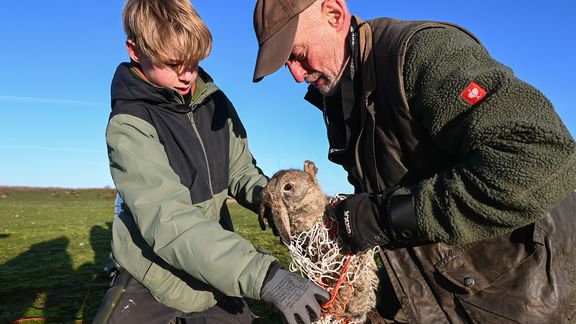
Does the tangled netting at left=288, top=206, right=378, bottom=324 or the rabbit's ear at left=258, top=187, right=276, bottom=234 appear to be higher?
the rabbit's ear at left=258, top=187, right=276, bottom=234

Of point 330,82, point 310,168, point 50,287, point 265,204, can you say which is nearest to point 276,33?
point 330,82

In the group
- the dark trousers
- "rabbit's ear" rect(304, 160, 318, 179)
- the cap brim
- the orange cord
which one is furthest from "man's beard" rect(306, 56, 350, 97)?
the dark trousers

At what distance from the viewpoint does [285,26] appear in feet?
9.45

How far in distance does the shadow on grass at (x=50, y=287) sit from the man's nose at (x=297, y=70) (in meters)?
4.44

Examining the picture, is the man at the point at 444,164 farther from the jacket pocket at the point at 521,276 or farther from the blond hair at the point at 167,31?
the blond hair at the point at 167,31

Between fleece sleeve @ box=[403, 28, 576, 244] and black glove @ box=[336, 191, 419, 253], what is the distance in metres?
0.08

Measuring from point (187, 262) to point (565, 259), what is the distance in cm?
218

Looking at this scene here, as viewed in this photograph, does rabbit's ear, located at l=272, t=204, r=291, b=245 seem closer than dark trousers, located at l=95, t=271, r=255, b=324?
Yes

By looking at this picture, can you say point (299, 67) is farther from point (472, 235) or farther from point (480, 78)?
point (472, 235)

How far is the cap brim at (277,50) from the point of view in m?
2.86

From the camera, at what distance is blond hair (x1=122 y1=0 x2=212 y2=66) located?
10.9ft

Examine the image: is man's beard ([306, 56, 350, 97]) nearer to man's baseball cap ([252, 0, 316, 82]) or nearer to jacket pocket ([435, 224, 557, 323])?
man's baseball cap ([252, 0, 316, 82])

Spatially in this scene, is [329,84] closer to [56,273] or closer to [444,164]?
[444,164]

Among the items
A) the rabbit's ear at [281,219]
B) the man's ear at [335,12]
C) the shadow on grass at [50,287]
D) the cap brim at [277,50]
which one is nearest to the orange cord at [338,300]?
the rabbit's ear at [281,219]
